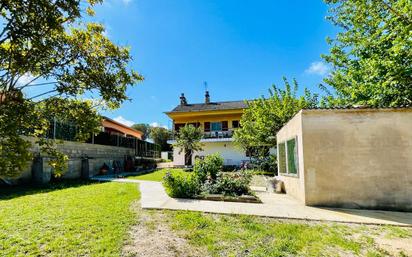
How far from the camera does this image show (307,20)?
1346 cm

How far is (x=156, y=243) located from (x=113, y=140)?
19879mm

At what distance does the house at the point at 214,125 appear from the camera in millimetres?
28938

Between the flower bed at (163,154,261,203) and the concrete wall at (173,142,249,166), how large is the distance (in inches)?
684

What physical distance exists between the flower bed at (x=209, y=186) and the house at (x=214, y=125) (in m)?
17.1

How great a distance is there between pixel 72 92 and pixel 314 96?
18.8 m

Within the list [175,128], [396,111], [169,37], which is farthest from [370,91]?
[175,128]

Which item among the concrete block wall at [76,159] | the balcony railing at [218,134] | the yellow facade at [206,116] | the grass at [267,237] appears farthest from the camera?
the yellow facade at [206,116]

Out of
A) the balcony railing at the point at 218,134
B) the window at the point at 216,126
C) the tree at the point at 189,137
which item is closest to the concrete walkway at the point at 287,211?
the tree at the point at 189,137

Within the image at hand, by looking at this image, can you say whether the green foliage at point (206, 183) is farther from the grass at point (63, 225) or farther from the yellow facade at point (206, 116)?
the yellow facade at point (206, 116)

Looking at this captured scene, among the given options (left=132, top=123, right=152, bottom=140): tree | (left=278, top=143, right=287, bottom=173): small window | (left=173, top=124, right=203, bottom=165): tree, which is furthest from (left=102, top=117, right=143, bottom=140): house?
(left=132, top=123, right=152, bottom=140): tree

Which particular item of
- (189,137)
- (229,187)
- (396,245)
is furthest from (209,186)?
(189,137)

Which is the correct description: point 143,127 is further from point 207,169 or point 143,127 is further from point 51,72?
point 51,72

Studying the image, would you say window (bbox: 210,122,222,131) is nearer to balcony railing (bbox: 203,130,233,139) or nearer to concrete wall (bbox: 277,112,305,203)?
balcony railing (bbox: 203,130,233,139)

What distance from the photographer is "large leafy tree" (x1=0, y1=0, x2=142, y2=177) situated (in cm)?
256
